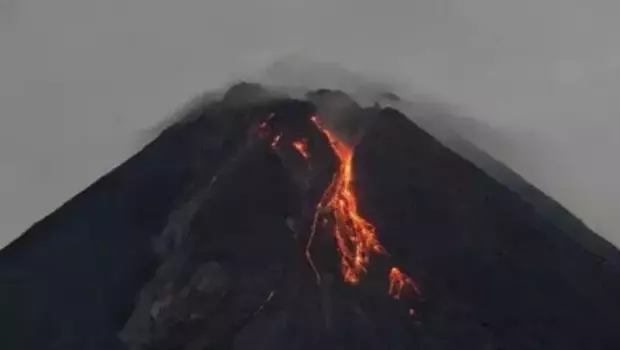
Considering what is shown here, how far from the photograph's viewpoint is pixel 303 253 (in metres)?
1.11

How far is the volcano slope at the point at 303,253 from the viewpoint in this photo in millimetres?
1067

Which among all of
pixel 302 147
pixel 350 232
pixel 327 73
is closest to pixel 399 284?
pixel 350 232

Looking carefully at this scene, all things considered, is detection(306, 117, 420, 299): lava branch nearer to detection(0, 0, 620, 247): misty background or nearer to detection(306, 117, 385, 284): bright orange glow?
detection(306, 117, 385, 284): bright orange glow

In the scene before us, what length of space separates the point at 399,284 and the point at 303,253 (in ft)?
0.36

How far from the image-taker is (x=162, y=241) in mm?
1142

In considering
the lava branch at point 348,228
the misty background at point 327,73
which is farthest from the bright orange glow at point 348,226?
the misty background at point 327,73

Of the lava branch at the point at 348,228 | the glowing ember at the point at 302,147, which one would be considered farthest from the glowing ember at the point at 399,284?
the glowing ember at the point at 302,147

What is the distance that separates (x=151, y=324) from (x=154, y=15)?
499 mm

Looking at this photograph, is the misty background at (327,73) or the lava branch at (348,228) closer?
the lava branch at (348,228)

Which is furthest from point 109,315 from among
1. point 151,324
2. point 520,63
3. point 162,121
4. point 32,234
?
point 520,63

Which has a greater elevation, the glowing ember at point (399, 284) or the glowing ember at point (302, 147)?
the glowing ember at point (302, 147)

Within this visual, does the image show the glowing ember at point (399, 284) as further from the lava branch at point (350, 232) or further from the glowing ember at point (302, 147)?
the glowing ember at point (302, 147)

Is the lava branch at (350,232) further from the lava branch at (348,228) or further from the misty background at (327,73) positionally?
the misty background at (327,73)

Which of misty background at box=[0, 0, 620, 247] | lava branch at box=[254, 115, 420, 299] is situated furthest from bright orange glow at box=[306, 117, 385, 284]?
misty background at box=[0, 0, 620, 247]
